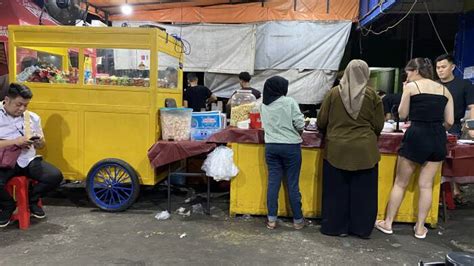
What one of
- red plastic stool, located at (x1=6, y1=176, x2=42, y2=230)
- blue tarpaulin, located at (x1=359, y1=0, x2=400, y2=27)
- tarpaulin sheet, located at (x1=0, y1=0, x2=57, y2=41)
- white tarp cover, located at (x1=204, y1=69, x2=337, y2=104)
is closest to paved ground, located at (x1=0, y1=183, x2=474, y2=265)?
red plastic stool, located at (x1=6, y1=176, x2=42, y2=230)

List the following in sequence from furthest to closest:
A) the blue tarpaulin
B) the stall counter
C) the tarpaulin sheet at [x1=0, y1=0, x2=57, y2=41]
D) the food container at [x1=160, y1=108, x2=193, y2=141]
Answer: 1. the tarpaulin sheet at [x1=0, y1=0, x2=57, y2=41]
2. the blue tarpaulin
3. the food container at [x1=160, y1=108, x2=193, y2=141]
4. the stall counter

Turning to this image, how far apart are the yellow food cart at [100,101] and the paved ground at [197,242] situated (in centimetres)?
44

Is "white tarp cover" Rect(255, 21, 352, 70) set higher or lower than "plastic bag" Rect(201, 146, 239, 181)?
higher

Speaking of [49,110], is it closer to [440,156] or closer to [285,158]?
[285,158]

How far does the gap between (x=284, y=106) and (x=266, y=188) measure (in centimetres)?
92

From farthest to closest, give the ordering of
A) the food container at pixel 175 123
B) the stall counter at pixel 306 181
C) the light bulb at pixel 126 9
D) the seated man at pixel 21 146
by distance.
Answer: the light bulb at pixel 126 9, the food container at pixel 175 123, the stall counter at pixel 306 181, the seated man at pixel 21 146

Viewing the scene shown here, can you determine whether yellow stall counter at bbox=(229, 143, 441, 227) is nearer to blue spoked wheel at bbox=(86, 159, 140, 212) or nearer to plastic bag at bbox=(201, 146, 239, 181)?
plastic bag at bbox=(201, 146, 239, 181)

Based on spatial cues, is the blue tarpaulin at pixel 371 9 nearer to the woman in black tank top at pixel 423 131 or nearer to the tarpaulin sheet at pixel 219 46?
the tarpaulin sheet at pixel 219 46

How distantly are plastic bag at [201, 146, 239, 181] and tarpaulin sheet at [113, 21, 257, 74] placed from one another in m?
4.11

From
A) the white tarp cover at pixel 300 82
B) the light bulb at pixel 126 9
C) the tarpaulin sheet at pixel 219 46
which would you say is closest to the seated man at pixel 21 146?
the light bulb at pixel 126 9

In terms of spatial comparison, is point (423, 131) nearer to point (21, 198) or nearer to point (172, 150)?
point (172, 150)

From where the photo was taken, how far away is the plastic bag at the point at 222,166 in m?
4.18

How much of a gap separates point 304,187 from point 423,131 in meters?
1.25

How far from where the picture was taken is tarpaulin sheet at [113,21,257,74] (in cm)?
807
